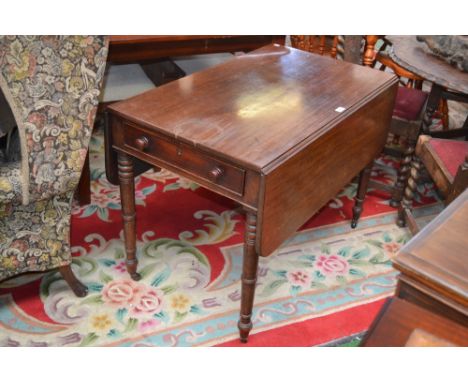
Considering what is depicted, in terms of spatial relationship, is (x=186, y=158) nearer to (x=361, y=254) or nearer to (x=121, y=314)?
(x=121, y=314)

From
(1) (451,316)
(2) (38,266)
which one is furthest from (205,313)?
(1) (451,316)

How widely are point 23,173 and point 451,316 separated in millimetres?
1242

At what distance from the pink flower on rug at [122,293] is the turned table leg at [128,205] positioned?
0.04m

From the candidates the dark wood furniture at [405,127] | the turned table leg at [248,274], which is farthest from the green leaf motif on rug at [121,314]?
the dark wood furniture at [405,127]

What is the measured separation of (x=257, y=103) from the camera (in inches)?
68.6

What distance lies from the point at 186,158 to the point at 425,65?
1232mm

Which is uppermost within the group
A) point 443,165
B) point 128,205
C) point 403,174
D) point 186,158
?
point 186,158

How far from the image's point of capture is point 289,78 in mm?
1945

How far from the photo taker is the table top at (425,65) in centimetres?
211

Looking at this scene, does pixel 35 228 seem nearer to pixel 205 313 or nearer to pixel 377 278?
pixel 205 313

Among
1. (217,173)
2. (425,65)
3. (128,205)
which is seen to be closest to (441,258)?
(217,173)

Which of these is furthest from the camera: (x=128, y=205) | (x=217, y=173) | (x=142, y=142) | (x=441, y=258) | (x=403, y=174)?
(x=403, y=174)

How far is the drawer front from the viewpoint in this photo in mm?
1497

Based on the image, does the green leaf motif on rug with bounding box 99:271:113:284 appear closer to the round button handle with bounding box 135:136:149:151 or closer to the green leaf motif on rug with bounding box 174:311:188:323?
the green leaf motif on rug with bounding box 174:311:188:323
